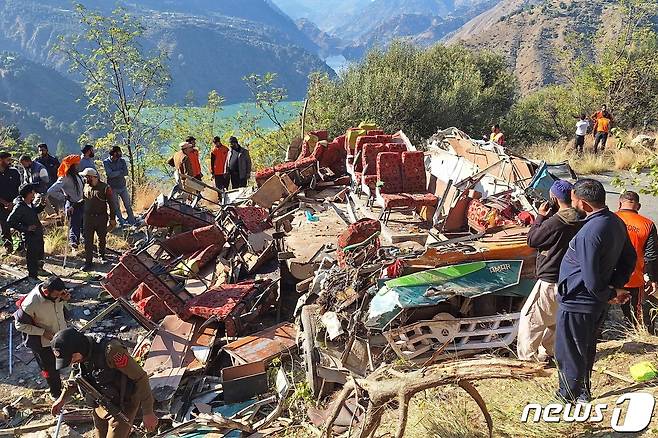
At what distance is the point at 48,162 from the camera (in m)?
9.75

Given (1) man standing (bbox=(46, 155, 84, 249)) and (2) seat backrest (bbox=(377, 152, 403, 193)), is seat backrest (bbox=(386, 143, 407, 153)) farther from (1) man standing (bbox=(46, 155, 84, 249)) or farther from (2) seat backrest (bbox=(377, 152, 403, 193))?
(1) man standing (bbox=(46, 155, 84, 249))

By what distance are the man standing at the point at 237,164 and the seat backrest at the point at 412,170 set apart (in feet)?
13.0

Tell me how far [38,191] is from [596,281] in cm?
911

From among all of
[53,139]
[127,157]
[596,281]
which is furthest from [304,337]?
[53,139]

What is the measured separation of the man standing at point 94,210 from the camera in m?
7.86

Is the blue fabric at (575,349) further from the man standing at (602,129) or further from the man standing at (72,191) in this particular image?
the man standing at (602,129)

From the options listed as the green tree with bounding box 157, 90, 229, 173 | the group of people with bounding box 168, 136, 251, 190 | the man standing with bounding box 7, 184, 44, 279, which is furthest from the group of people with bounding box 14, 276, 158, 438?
the green tree with bounding box 157, 90, 229, 173

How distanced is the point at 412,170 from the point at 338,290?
13.3ft

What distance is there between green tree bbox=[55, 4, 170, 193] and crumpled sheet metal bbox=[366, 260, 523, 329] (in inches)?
462

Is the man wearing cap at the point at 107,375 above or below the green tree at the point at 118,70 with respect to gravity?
below

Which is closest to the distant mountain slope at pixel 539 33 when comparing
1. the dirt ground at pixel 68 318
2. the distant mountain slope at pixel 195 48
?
the distant mountain slope at pixel 195 48

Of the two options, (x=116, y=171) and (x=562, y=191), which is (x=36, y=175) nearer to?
(x=116, y=171)

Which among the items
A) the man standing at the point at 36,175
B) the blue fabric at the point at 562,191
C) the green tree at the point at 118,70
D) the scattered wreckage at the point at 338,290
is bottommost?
the scattered wreckage at the point at 338,290

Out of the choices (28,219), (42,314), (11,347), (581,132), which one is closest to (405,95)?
(581,132)
